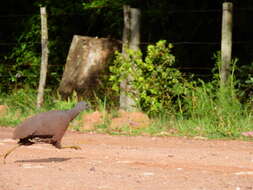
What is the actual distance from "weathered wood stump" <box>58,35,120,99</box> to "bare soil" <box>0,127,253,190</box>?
309cm

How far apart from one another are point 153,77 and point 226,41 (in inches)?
55.5

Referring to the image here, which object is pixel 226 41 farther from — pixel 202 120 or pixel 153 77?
pixel 202 120

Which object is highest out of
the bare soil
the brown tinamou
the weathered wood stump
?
the weathered wood stump

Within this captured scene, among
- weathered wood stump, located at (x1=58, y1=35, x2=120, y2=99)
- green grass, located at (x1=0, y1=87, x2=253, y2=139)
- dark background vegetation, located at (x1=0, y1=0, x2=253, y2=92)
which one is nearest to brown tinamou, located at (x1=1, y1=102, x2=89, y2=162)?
green grass, located at (x1=0, y1=87, x2=253, y2=139)

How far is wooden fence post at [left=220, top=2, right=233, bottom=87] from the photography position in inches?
462

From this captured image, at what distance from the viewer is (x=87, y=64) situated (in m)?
13.6

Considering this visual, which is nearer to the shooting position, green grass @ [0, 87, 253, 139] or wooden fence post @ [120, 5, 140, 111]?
green grass @ [0, 87, 253, 139]

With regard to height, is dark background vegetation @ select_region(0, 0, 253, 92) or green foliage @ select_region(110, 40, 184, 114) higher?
dark background vegetation @ select_region(0, 0, 253, 92)

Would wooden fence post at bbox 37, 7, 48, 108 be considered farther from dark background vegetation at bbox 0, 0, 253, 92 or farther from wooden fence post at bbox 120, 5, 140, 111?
wooden fence post at bbox 120, 5, 140, 111

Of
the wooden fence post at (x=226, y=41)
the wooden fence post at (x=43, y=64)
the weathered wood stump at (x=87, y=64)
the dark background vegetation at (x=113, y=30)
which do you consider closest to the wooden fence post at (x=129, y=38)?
the dark background vegetation at (x=113, y=30)

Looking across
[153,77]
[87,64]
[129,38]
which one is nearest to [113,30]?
[87,64]

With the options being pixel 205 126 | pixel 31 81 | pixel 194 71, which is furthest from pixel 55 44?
pixel 205 126

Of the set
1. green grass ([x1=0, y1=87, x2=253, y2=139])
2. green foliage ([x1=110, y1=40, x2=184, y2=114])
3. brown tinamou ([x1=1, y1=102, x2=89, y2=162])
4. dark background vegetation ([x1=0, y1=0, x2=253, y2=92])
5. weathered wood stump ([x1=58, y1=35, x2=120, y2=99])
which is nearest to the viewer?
brown tinamou ([x1=1, y1=102, x2=89, y2=162])

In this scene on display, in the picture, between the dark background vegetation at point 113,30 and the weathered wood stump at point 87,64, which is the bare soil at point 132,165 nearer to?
the weathered wood stump at point 87,64
